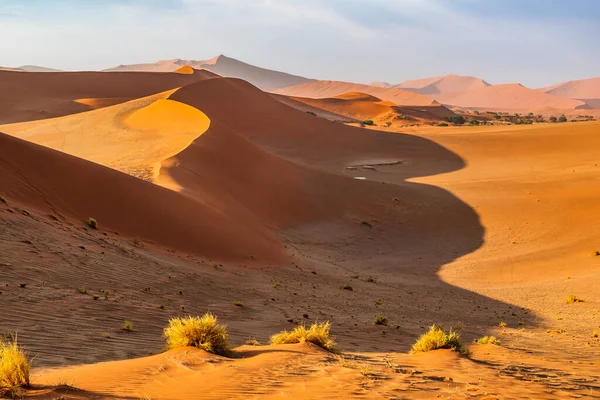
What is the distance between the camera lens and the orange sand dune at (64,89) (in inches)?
2148

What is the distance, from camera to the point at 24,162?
17.1m

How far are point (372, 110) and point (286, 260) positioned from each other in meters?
74.3

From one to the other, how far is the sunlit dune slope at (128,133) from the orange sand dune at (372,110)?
41947 millimetres

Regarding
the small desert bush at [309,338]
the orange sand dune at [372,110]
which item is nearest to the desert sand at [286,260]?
the small desert bush at [309,338]

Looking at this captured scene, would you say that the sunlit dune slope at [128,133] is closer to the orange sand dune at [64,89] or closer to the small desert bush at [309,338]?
the orange sand dune at [64,89]

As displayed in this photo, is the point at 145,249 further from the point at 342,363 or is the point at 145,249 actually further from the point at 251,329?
the point at 342,363

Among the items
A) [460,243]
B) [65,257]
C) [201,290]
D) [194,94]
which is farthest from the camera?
[194,94]

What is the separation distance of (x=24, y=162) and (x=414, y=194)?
18.4 meters

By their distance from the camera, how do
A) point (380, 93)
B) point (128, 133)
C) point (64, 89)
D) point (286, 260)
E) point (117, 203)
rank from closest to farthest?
point (117, 203) < point (286, 260) < point (128, 133) < point (64, 89) < point (380, 93)

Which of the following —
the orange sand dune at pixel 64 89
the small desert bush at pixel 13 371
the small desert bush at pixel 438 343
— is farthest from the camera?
the orange sand dune at pixel 64 89

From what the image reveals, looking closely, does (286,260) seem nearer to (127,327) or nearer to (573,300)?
(573,300)

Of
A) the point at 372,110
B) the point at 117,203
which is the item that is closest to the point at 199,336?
Result: the point at 117,203

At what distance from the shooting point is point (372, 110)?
90.8 meters

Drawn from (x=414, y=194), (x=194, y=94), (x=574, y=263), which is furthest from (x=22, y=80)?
(x=574, y=263)
